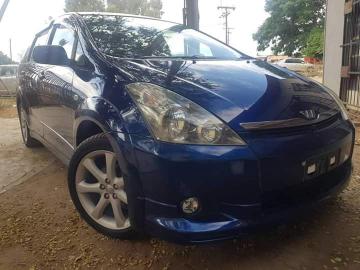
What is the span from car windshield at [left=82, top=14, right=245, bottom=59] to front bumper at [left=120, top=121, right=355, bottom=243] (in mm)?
1007

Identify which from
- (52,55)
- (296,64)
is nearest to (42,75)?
(52,55)

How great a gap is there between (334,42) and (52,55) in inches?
234

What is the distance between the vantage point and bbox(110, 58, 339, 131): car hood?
78.5 inches

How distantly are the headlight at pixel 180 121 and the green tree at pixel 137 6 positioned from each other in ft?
111

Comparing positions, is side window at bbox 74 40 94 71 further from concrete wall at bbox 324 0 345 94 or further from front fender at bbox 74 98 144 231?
concrete wall at bbox 324 0 345 94

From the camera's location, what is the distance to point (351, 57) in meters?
6.73

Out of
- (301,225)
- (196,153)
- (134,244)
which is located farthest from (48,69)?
(301,225)

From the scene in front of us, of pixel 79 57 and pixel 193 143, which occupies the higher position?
pixel 79 57

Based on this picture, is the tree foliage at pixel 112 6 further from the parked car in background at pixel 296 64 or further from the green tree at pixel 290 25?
the parked car in background at pixel 296 64

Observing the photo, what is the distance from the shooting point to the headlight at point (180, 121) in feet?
6.15

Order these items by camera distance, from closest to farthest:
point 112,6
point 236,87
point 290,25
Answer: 1. point 236,87
2. point 112,6
3. point 290,25

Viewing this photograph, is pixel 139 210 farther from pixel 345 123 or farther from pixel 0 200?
pixel 0 200

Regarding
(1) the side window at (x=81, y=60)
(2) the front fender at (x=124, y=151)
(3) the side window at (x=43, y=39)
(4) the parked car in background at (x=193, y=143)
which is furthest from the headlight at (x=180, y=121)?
(3) the side window at (x=43, y=39)

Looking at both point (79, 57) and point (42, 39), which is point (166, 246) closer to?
point (79, 57)
